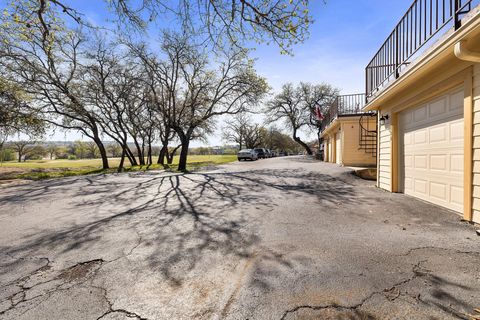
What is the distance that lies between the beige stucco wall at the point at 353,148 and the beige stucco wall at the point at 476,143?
1043cm

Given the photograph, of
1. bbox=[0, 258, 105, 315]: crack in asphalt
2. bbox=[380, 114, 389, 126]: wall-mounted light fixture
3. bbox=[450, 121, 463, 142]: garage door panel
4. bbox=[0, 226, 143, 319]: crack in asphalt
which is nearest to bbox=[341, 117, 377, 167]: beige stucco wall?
bbox=[380, 114, 389, 126]: wall-mounted light fixture

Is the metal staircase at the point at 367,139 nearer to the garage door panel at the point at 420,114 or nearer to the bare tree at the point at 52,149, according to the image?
the garage door panel at the point at 420,114

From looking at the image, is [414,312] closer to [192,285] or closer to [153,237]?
[192,285]

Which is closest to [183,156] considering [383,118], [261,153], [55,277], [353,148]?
[353,148]

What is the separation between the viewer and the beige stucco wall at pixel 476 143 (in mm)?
3855

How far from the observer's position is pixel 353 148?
1419 cm

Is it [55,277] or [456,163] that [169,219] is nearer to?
[55,277]

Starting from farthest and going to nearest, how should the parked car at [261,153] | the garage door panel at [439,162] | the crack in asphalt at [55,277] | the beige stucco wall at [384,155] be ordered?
the parked car at [261,153]
the beige stucco wall at [384,155]
the garage door panel at [439,162]
the crack in asphalt at [55,277]

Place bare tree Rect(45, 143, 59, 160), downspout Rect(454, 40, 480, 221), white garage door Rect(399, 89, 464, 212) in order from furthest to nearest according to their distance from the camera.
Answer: bare tree Rect(45, 143, 59, 160), white garage door Rect(399, 89, 464, 212), downspout Rect(454, 40, 480, 221)

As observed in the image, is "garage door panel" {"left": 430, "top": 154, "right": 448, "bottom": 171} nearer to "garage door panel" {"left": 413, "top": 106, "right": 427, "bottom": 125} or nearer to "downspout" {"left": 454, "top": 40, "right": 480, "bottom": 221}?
"downspout" {"left": 454, "top": 40, "right": 480, "bottom": 221}

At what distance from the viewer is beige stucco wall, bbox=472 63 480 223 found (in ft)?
12.6

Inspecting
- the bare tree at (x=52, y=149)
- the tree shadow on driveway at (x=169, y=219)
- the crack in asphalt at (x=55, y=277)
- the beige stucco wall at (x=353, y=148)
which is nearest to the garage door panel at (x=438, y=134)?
the tree shadow on driveway at (x=169, y=219)

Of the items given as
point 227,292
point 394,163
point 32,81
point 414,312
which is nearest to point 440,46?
point 394,163

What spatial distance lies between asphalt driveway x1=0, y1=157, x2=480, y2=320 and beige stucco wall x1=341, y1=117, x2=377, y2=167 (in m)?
9.11
